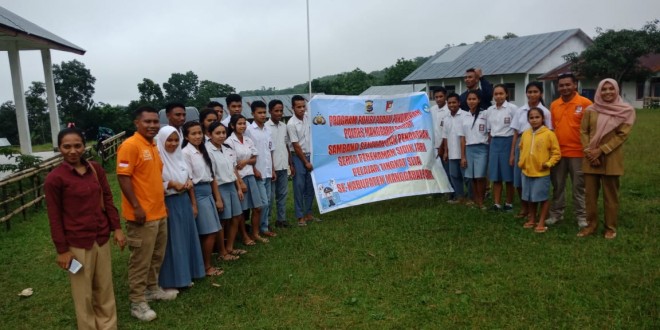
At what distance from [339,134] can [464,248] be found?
2476mm

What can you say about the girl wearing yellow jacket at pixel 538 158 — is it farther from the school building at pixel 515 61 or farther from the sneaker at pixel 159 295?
the school building at pixel 515 61

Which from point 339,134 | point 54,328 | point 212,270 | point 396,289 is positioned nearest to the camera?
point 54,328

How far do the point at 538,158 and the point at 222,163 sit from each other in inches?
143

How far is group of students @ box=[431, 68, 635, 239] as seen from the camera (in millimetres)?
5086

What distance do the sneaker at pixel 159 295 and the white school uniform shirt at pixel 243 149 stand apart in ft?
5.50

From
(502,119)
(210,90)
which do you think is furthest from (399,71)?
(502,119)

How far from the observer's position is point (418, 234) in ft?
19.0

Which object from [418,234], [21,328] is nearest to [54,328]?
[21,328]

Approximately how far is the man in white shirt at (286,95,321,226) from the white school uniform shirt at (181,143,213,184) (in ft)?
6.28

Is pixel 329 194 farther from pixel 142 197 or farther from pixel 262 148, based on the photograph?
pixel 142 197

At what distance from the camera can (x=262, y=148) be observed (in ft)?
19.5

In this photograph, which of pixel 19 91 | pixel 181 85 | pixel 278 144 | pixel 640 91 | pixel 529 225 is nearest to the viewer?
pixel 529 225

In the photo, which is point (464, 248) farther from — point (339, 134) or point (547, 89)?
point (547, 89)

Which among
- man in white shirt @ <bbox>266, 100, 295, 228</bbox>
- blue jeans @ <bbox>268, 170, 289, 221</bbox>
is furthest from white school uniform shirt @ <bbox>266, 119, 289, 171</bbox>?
blue jeans @ <bbox>268, 170, 289, 221</bbox>
